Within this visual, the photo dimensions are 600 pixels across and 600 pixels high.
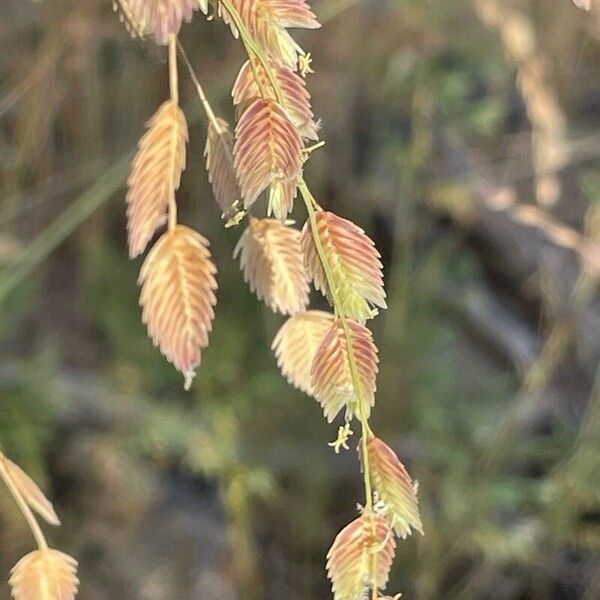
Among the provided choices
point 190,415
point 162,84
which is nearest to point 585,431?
point 190,415

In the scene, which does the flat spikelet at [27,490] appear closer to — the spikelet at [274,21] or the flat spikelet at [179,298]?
the flat spikelet at [179,298]

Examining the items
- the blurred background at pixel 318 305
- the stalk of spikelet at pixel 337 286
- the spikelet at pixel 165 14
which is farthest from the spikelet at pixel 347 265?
the blurred background at pixel 318 305

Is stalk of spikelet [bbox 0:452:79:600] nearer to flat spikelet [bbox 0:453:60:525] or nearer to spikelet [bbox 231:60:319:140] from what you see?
flat spikelet [bbox 0:453:60:525]

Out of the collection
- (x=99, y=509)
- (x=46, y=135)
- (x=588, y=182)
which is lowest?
(x=99, y=509)

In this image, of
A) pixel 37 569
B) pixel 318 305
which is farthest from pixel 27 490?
pixel 318 305

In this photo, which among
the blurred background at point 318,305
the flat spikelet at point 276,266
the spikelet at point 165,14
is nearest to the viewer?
the spikelet at point 165,14

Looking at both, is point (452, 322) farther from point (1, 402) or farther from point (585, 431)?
point (1, 402)

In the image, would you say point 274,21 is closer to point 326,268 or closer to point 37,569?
point 326,268
